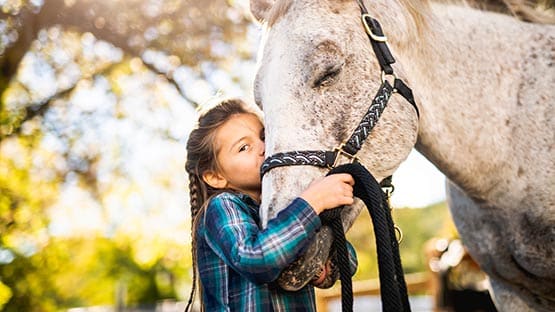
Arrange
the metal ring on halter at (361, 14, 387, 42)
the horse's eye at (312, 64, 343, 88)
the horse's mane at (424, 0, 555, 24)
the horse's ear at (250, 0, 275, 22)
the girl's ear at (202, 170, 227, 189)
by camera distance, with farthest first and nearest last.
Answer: the horse's mane at (424, 0, 555, 24) < the horse's ear at (250, 0, 275, 22) < the girl's ear at (202, 170, 227, 189) < the metal ring on halter at (361, 14, 387, 42) < the horse's eye at (312, 64, 343, 88)

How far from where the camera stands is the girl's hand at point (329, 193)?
177 cm

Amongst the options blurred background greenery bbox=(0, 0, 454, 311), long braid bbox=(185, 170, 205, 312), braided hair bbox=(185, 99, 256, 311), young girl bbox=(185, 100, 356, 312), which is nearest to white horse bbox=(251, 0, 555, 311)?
young girl bbox=(185, 100, 356, 312)

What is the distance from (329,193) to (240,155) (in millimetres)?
478

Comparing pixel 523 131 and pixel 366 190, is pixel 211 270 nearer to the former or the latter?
pixel 366 190

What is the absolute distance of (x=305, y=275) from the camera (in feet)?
5.91

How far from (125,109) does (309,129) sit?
5245 millimetres

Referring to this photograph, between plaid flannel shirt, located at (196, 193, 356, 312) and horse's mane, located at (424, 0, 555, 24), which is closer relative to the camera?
plaid flannel shirt, located at (196, 193, 356, 312)

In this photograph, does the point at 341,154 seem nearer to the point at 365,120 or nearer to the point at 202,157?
the point at 365,120

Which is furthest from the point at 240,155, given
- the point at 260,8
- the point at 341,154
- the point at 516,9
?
the point at 516,9

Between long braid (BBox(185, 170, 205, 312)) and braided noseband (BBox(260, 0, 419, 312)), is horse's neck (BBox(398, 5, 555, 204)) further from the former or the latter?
long braid (BBox(185, 170, 205, 312))

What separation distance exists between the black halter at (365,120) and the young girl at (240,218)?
9 centimetres

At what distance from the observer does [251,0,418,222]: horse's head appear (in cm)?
189

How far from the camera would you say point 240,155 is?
215 centimetres

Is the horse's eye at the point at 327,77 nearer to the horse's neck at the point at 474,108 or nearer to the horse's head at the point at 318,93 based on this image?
the horse's head at the point at 318,93
